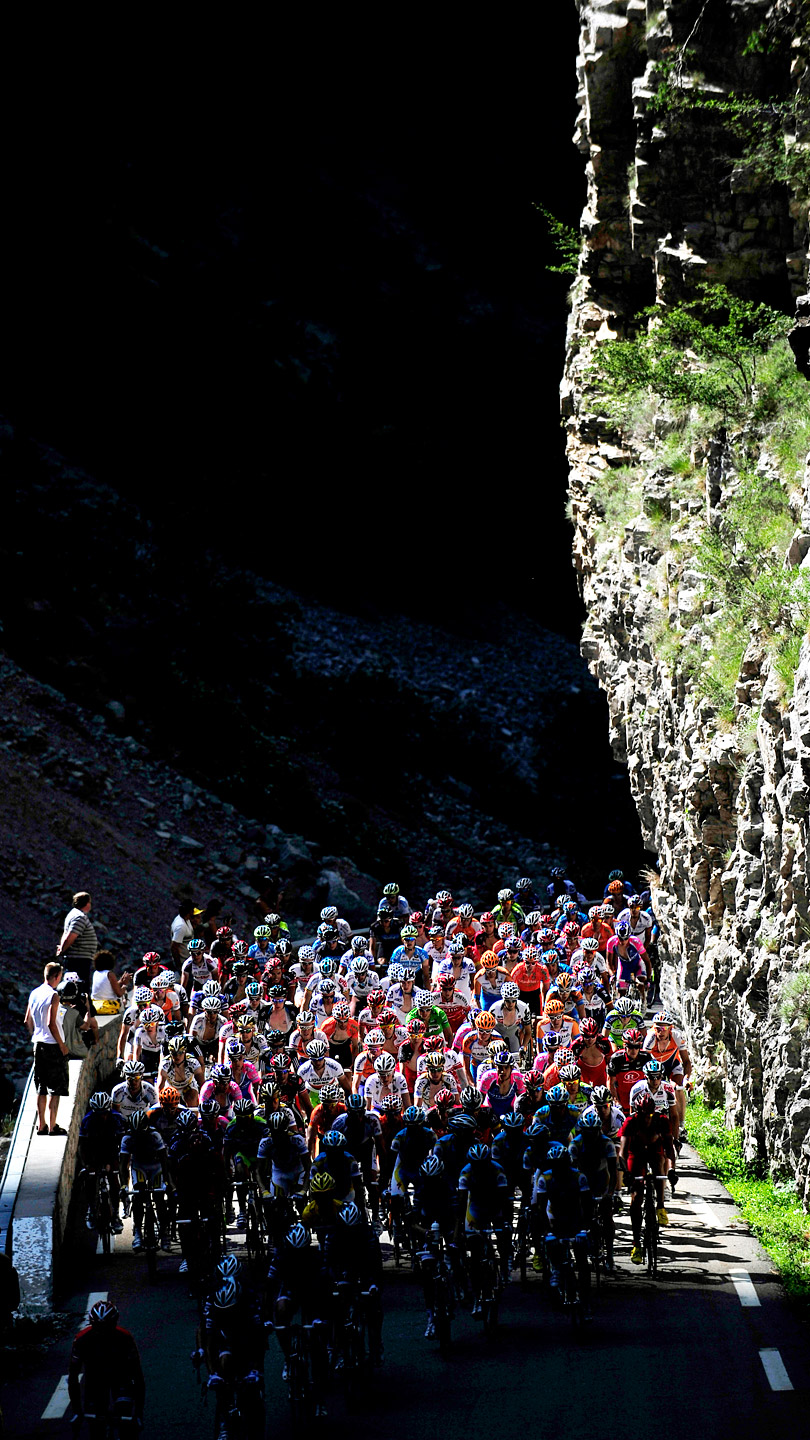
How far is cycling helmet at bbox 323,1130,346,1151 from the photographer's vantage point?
1462 cm

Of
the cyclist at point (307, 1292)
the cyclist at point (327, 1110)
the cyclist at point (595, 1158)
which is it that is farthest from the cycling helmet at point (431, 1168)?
the cyclist at point (307, 1292)

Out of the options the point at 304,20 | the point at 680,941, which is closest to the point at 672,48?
the point at 680,941

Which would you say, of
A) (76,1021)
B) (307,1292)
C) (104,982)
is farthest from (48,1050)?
(307,1292)

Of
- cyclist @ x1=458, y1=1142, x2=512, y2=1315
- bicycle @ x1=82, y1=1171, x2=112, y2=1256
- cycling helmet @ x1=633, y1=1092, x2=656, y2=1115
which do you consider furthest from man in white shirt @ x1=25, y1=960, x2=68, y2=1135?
cycling helmet @ x1=633, y1=1092, x2=656, y2=1115

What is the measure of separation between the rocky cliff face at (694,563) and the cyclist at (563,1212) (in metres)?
3.07

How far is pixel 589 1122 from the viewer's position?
50.6ft

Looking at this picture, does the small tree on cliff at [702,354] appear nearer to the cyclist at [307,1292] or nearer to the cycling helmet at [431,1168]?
the cycling helmet at [431,1168]

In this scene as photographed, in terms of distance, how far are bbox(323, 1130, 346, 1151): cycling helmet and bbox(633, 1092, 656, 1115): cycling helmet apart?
354 cm

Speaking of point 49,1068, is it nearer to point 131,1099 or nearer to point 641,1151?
point 131,1099

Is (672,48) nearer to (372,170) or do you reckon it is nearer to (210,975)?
(210,975)

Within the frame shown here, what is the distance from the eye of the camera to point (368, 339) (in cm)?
5028

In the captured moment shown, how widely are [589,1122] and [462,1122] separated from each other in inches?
51.8

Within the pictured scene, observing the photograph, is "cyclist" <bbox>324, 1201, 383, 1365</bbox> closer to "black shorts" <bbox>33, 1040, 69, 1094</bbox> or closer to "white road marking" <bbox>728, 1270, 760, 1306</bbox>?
"white road marking" <bbox>728, 1270, 760, 1306</bbox>

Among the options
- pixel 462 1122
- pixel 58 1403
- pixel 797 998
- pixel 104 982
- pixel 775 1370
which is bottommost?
pixel 58 1403
